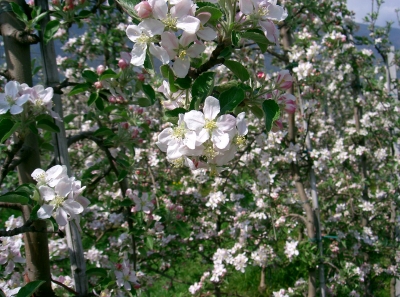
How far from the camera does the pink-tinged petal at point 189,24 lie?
72cm

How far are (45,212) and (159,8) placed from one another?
2.02 feet

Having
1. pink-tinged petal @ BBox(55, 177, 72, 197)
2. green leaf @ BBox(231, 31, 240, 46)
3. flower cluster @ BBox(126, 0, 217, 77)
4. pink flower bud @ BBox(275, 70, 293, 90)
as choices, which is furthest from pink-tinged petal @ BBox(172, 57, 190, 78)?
pink-tinged petal @ BBox(55, 177, 72, 197)

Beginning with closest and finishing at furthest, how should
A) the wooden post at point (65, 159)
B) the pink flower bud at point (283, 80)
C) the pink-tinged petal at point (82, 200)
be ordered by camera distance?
the pink flower bud at point (283, 80) < the pink-tinged petal at point (82, 200) < the wooden post at point (65, 159)

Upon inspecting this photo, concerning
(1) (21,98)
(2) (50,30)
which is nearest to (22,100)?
(1) (21,98)

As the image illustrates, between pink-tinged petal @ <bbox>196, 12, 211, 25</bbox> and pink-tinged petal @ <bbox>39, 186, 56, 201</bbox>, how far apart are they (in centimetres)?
62

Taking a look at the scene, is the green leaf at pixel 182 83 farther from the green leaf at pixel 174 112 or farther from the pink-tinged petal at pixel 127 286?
the pink-tinged petal at pixel 127 286

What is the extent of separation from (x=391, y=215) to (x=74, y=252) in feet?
9.44

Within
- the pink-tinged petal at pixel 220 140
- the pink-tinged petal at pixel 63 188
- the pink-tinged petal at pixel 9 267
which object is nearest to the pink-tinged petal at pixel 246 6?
the pink-tinged petal at pixel 220 140

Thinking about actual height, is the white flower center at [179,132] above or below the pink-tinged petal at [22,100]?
below

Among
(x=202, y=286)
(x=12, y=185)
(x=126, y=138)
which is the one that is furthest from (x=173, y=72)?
(x=12, y=185)

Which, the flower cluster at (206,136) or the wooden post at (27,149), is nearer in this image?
the flower cluster at (206,136)

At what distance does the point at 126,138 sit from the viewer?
5.77 ft

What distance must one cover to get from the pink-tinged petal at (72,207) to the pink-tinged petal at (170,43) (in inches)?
21.2

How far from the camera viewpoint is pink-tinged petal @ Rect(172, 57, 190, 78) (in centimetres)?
79
